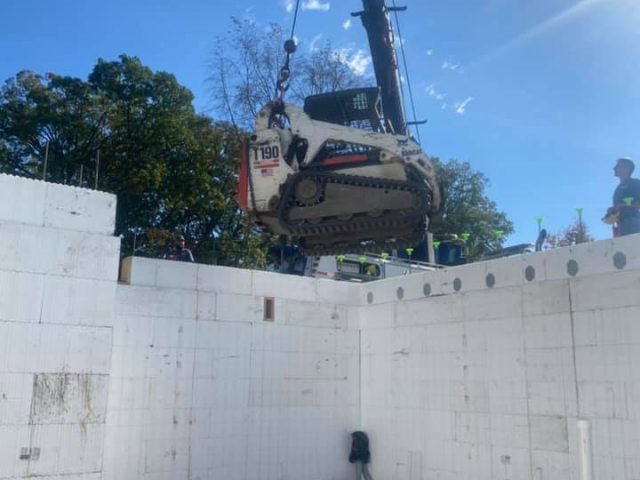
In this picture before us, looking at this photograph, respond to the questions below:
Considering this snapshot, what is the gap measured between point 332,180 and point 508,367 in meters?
3.20

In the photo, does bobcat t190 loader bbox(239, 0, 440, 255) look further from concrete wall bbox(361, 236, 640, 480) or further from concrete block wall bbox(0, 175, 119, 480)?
concrete block wall bbox(0, 175, 119, 480)

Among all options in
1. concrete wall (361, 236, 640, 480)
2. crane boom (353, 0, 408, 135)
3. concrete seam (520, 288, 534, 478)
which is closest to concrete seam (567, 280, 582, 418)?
concrete wall (361, 236, 640, 480)

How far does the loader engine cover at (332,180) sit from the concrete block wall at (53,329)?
6.34ft

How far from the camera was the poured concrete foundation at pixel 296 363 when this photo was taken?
6.94 metres

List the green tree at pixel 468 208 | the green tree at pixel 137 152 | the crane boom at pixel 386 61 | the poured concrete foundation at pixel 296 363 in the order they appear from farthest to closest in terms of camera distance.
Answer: the green tree at pixel 468 208, the green tree at pixel 137 152, the crane boom at pixel 386 61, the poured concrete foundation at pixel 296 363

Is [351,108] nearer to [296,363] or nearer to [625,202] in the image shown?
[625,202]

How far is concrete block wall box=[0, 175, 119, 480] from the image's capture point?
6.81 metres

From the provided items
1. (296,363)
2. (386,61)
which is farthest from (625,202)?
(386,61)

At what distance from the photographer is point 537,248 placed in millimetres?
9719

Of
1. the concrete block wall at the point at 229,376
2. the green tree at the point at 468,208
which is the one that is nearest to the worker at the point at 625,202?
the concrete block wall at the point at 229,376

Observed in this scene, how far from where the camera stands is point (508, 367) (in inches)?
316

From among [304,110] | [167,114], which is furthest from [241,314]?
[167,114]

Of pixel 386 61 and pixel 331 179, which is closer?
pixel 331 179

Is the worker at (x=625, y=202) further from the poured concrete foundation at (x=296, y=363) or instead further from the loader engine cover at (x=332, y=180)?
the loader engine cover at (x=332, y=180)
